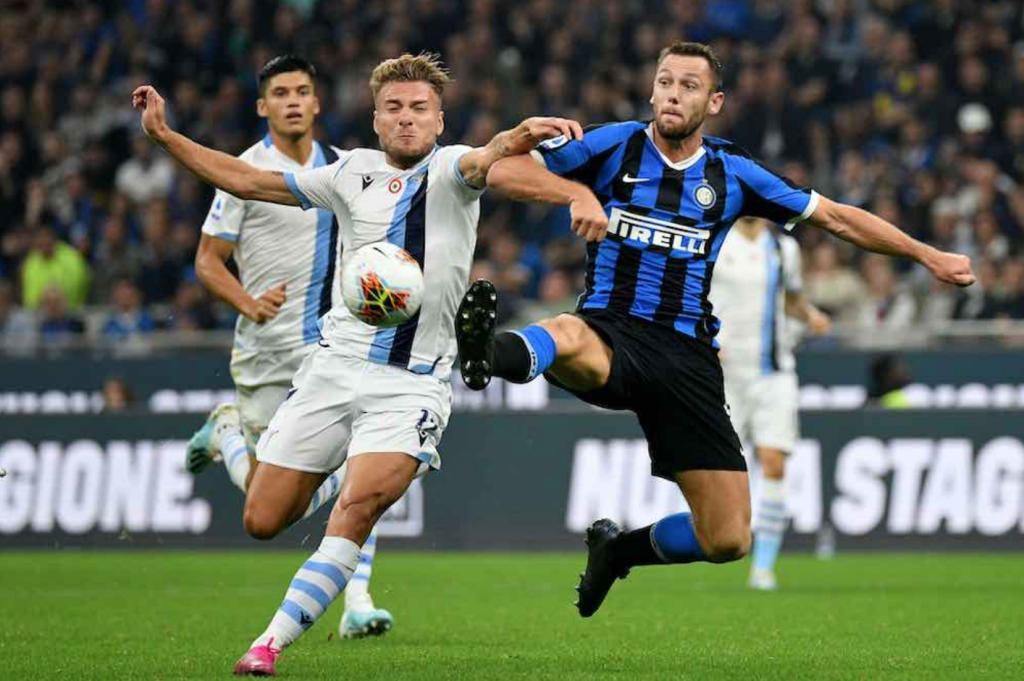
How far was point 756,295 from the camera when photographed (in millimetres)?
12680

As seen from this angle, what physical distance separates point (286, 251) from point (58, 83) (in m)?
14.0

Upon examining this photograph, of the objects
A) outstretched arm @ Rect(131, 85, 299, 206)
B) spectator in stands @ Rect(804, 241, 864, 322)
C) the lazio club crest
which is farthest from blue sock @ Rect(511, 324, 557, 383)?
spectator in stands @ Rect(804, 241, 864, 322)

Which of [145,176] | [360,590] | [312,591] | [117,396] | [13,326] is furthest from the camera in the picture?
[145,176]

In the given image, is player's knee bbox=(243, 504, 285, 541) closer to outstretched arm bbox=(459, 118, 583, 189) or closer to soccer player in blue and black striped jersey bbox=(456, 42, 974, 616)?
soccer player in blue and black striped jersey bbox=(456, 42, 974, 616)

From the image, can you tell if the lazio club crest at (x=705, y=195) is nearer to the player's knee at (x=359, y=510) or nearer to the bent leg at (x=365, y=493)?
the bent leg at (x=365, y=493)

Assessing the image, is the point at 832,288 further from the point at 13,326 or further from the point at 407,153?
the point at 407,153

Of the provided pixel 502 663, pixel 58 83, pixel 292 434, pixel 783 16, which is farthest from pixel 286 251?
pixel 58 83

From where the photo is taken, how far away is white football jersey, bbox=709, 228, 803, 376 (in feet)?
41.4

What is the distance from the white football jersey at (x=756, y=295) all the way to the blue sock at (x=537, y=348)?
5.49 meters

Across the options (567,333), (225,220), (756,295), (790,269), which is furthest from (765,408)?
(567,333)

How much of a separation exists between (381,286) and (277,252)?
2660mm

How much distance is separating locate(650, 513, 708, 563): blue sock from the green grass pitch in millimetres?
431

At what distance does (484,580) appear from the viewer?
12656 millimetres

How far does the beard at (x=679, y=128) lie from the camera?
7.76 m
